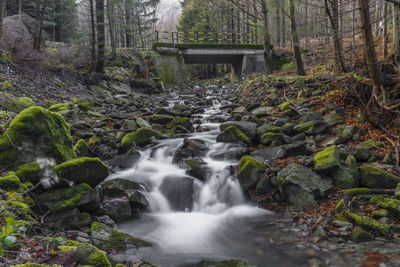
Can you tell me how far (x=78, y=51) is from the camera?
52.3ft

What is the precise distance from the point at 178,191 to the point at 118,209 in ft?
5.35

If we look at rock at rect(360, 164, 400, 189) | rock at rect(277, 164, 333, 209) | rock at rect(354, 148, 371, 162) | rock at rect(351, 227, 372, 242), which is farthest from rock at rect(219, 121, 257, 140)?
rock at rect(351, 227, 372, 242)

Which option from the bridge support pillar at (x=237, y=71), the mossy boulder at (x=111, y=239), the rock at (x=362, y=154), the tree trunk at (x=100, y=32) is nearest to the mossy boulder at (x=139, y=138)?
the mossy boulder at (x=111, y=239)

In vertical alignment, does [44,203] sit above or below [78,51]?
below

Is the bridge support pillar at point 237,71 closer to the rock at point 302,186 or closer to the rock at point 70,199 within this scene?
the rock at point 302,186

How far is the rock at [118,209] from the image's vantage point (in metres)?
A: 5.05

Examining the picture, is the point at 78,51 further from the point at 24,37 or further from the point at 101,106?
the point at 101,106

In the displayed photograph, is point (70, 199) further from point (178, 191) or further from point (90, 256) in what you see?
point (178, 191)

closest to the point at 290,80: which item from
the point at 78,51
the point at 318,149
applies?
the point at 318,149

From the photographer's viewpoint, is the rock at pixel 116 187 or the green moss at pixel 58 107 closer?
the rock at pixel 116 187

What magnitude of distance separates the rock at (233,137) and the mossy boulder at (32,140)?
467 cm

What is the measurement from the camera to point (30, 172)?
435 centimetres

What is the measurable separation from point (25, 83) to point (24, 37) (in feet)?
→ 11.7

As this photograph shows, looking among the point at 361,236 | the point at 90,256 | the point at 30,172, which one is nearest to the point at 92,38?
the point at 30,172
